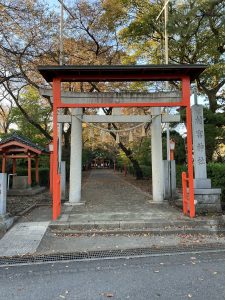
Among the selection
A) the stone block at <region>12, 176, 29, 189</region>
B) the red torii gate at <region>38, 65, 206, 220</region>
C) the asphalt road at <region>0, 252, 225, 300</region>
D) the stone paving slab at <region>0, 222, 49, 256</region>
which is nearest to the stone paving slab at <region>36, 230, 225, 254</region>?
the stone paving slab at <region>0, 222, 49, 256</region>

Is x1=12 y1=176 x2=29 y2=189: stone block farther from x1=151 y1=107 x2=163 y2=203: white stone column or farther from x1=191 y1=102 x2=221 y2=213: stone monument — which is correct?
x1=191 y1=102 x2=221 y2=213: stone monument

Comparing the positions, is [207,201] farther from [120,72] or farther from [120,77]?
[120,72]

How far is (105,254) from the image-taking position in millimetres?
A: 6363

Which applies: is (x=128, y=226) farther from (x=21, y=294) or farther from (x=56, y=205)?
(x=21, y=294)

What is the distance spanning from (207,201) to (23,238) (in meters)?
5.56

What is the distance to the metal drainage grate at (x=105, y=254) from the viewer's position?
6.04 m

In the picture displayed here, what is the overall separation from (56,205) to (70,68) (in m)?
3.95

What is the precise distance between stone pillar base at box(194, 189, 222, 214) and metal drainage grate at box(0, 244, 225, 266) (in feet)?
9.21

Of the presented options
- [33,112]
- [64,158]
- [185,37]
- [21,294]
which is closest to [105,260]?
[21,294]

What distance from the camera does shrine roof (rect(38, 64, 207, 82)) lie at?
8938mm

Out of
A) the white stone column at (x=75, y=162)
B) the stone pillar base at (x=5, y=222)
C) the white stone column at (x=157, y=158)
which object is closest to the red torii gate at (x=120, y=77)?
the stone pillar base at (x=5, y=222)

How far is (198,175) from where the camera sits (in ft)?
32.3

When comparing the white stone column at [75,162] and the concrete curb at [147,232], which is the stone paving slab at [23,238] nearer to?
the concrete curb at [147,232]

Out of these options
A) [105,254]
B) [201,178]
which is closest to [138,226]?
[105,254]
